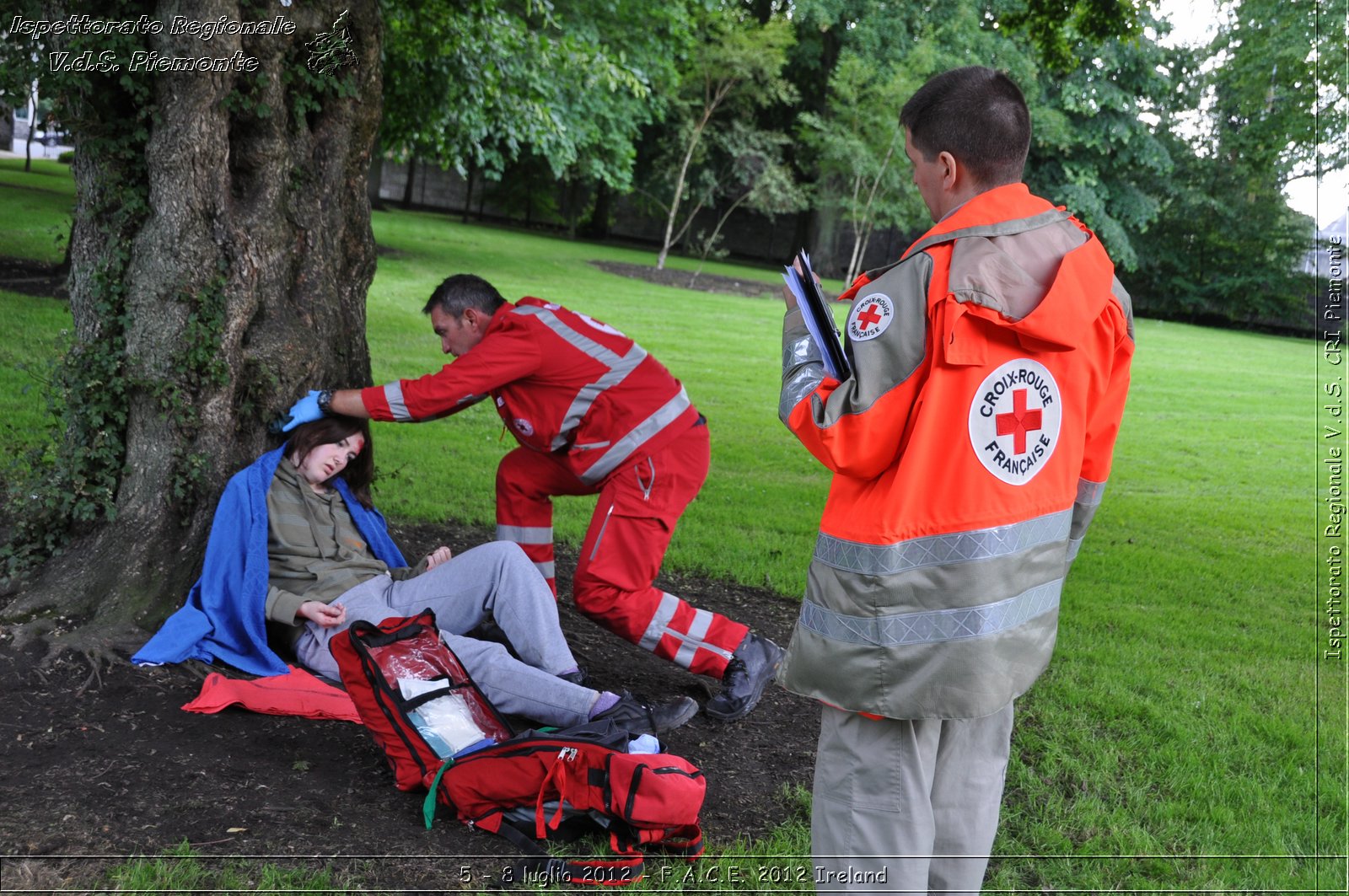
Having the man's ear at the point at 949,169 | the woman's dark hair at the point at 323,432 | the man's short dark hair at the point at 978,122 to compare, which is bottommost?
the woman's dark hair at the point at 323,432

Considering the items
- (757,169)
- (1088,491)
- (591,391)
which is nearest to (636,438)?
(591,391)

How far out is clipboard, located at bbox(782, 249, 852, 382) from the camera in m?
2.30

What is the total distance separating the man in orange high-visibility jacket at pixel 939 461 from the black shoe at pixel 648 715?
4.45 ft

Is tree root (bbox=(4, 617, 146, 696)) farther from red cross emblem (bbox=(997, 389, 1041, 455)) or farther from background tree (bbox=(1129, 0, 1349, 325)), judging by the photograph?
background tree (bbox=(1129, 0, 1349, 325))

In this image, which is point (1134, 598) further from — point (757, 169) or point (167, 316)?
point (757, 169)

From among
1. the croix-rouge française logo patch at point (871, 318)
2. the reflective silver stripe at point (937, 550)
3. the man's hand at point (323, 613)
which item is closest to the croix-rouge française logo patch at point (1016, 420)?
the reflective silver stripe at point (937, 550)

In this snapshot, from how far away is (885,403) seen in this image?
227cm

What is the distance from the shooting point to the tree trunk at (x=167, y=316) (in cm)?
430

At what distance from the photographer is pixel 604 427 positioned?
15.3 feet

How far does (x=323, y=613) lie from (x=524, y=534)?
3.79 ft

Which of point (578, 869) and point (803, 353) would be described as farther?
point (578, 869)

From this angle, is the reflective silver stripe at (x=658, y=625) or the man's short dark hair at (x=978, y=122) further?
the reflective silver stripe at (x=658, y=625)

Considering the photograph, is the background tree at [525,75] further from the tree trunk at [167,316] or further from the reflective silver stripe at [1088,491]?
the reflective silver stripe at [1088,491]

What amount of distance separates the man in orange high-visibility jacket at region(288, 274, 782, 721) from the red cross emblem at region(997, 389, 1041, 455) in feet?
7.54
